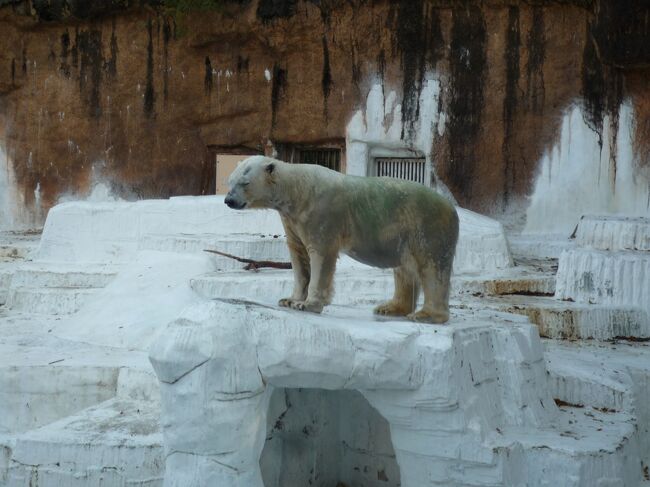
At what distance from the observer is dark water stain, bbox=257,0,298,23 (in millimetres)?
14539

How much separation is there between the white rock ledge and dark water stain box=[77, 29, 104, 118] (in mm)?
10757

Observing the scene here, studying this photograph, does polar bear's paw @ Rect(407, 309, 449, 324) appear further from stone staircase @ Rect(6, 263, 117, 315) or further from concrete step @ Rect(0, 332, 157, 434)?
stone staircase @ Rect(6, 263, 117, 315)

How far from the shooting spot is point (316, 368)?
4863mm

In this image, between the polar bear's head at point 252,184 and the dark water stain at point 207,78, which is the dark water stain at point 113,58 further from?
the polar bear's head at point 252,184

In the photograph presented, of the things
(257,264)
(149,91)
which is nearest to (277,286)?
(257,264)

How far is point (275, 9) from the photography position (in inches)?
574

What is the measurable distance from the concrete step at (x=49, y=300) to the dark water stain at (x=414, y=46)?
6.38m

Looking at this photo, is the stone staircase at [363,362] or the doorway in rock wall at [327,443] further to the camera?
the doorway in rock wall at [327,443]

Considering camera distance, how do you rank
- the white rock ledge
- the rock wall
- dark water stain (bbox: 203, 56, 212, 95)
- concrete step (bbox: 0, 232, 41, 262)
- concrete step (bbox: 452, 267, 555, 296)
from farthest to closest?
dark water stain (bbox: 203, 56, 212, 95)
the rock wall
concrete step (bbox: 0, 232, 41, 262)
concrete step (bbox: 452, 267, 555, 296)
the white rock ledge

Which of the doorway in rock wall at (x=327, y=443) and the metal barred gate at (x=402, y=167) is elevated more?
the metal barred gate at (x=402, y=167)

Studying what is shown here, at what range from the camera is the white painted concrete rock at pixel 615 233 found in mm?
9820

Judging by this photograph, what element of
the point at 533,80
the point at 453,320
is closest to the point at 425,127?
the point at 533,80

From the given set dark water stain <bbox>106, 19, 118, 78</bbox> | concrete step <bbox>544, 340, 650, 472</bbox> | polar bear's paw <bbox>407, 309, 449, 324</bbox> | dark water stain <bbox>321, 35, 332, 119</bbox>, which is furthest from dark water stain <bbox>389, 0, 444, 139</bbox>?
polar bear's paw <bbox>407, 309, 449, 324</bbox>

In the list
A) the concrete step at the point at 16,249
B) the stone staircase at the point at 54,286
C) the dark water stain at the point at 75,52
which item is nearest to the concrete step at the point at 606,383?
the stone staircase at the point at 54,286
